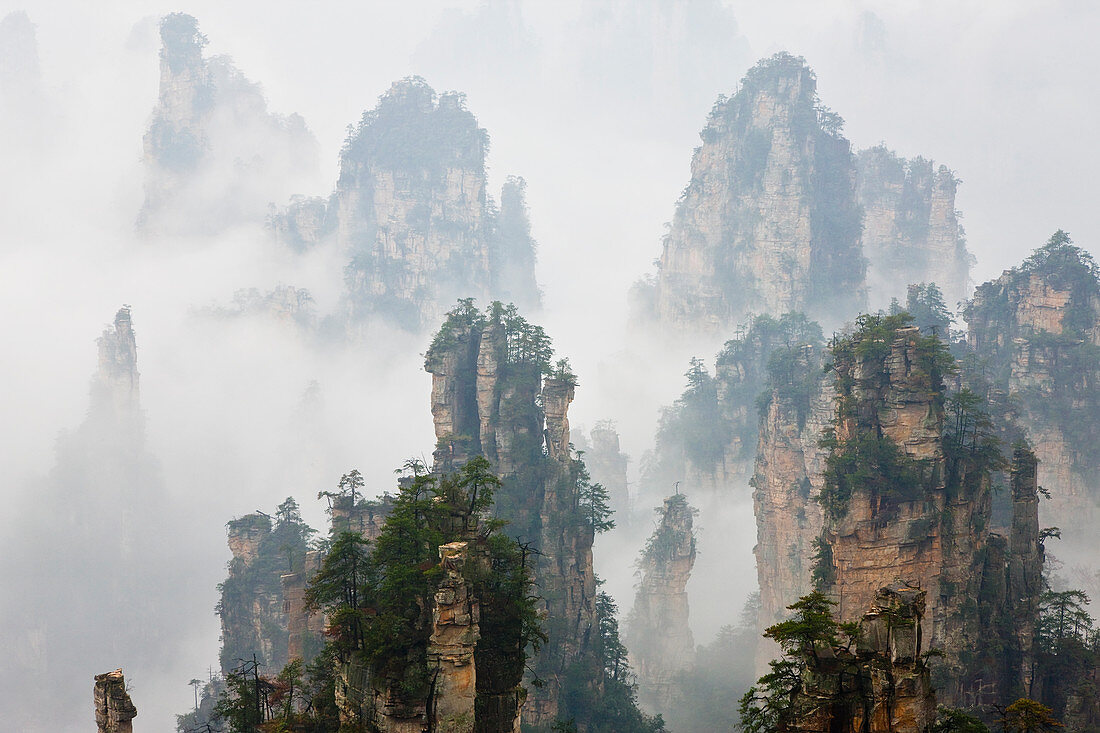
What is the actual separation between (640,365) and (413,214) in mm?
40523

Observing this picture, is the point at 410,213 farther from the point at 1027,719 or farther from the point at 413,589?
the point at 1027,719

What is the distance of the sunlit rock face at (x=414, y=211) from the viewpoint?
146m

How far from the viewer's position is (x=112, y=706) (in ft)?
108

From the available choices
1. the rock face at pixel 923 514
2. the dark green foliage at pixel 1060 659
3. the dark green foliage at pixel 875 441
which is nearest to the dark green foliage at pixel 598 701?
the rock face at pixel 923 514

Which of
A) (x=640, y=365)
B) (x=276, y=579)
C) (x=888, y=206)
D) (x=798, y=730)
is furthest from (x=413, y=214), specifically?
(x=798, y=730)

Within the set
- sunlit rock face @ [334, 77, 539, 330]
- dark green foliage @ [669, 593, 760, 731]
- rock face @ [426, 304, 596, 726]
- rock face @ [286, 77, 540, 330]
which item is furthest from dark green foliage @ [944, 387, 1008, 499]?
rock face @ [286, 77, 540, 330]

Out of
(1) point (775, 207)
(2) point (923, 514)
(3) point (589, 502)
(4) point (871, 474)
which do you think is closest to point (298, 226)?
(1) point (775, 207)

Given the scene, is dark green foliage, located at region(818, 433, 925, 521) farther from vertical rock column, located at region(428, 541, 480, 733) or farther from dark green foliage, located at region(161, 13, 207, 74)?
dark green foliage, located at region(161, 13, 207, 74)

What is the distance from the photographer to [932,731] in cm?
2780

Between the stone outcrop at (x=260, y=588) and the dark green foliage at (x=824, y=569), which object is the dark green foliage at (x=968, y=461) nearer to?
the dark green foliage at (x=824, y=569)

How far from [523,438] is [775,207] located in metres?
71.2

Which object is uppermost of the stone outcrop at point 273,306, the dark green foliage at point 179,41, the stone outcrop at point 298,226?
the dark green foliage at point 179,41

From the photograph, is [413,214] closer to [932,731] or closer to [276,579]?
[276,579]

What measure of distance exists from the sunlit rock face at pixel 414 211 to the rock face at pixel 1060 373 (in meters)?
85.1
